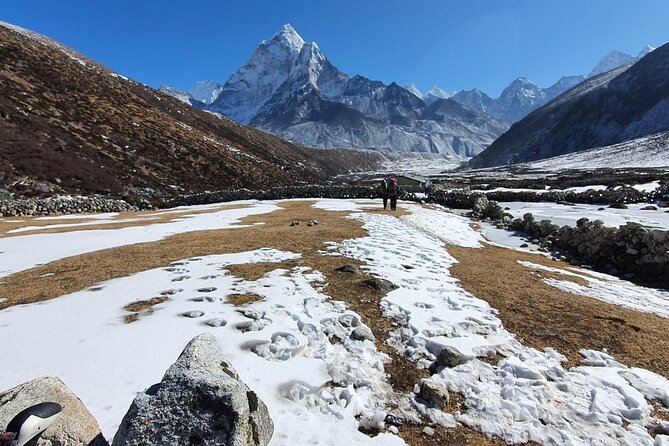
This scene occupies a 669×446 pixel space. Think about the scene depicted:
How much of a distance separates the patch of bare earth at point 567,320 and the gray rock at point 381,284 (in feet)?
7.44

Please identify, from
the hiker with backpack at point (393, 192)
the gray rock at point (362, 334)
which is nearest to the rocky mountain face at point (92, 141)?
the hiker with backpack at point (393, 192)

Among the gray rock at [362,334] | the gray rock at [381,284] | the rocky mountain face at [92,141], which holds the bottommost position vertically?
the gray rock at [362,334]

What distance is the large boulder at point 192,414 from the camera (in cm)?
316

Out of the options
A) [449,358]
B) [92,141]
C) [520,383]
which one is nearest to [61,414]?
[449,358]

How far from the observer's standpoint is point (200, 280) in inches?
388

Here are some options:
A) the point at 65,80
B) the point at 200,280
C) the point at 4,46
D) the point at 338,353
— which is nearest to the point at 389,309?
the point at 338,353

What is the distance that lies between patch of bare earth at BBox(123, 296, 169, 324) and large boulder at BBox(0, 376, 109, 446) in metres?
3.62

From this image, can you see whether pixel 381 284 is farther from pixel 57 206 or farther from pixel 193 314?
pixel 57 206

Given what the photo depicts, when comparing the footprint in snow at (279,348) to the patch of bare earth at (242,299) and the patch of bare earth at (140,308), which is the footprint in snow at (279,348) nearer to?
the patch of bare earth at (242,299)

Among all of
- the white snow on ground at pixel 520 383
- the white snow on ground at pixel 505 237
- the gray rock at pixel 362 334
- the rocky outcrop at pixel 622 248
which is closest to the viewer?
the white snow on ground at pixel 520 383

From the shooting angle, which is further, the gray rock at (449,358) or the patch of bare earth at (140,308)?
the patch of bare earth at (140,308)

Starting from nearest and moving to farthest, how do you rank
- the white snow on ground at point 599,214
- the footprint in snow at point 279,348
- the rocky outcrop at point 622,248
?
the footprint in snow at point 279,348, the rocky outcrop at point 622,248, the white snow on ground at point 599,214

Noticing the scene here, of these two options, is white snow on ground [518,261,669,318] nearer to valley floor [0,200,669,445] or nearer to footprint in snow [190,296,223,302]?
valley floor [0,200,669,445]

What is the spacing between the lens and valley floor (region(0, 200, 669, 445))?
4945mm
